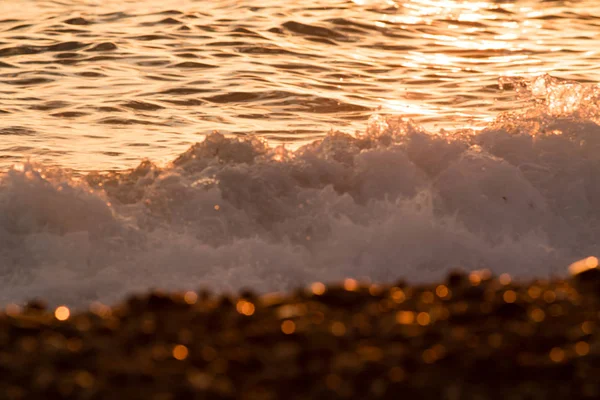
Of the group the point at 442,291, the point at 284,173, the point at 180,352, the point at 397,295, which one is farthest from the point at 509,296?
the point at 284,173

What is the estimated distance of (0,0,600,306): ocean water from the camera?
7.20m

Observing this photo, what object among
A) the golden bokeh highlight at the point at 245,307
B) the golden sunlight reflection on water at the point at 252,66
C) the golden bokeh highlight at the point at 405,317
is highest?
the golden bokeh highlight at the point at 405,317

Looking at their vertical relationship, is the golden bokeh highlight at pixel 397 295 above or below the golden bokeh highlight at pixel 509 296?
below

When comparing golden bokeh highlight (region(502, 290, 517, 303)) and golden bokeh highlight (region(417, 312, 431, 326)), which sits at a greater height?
golden bokeh highlight (region(417, 312, 431, 326))

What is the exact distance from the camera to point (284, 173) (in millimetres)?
8312

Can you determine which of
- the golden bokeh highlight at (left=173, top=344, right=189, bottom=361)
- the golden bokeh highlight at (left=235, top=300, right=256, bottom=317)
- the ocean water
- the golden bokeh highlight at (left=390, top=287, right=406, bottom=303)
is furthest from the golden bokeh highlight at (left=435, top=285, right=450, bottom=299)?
the ocean water

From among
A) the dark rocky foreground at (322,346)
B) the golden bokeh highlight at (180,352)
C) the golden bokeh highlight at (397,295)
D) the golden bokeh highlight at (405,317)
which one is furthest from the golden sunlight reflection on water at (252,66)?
the golden bokeh highlight at (180,352)

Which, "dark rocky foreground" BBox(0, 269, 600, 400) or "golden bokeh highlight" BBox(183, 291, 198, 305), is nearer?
"dark rocky foreground" BBox(0, 269, 600, 400)

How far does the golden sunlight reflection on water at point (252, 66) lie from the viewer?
11609mm

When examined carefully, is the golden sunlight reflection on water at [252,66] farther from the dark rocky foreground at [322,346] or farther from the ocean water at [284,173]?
the dark rocky foreground at [322,346]

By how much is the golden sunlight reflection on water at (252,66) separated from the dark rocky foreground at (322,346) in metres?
5.90

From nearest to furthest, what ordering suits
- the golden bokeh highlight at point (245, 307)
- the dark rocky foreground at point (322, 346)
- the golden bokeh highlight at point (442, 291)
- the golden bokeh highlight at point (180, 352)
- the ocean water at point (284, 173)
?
the dark rocky foreground at point (322, 346) < the golden bokeh highlight at point (180, 352) < the golden bokeh highlight at point (245, 307) < the golden bokeh highlight at point (442, 291) < the ocean water at point (284, 173)

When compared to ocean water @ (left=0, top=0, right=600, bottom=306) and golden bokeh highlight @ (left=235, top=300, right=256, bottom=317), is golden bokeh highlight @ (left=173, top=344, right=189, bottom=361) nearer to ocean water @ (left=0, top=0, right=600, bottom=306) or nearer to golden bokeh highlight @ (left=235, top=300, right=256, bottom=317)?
golden bokeh highlight @ (left=235, top=300, right=256, bottom=317)

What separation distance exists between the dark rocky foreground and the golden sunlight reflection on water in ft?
19.3
